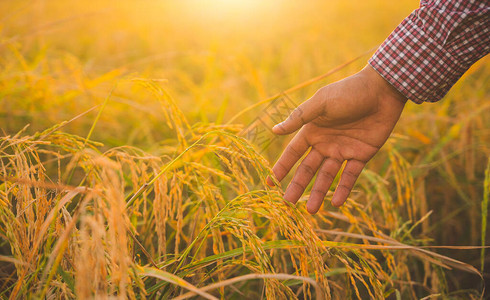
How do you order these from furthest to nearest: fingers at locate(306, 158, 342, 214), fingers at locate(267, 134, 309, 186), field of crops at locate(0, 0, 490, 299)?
fingers at locate(267, 134, 309, 186) < fingers at locate(306, 158, 342, 214) < field of crops at locate(0, 0, 490, 299)

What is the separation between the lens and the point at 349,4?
7082mm

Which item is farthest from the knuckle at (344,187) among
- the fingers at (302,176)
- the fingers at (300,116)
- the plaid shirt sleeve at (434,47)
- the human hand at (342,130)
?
the plaid shirt sleeve at (434,47)

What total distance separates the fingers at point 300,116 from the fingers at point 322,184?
0.22 metres

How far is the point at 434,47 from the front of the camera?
1261 millimetres

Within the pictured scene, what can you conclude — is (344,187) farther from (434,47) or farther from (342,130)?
(434,47)

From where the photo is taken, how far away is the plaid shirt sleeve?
3.79 feet

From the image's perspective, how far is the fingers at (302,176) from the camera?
1.16m

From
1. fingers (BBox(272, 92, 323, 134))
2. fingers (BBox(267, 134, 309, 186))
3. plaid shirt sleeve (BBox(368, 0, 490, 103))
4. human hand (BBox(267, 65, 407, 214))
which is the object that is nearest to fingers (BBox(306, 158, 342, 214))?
human hand (BBox(267, 65, 407, 214))

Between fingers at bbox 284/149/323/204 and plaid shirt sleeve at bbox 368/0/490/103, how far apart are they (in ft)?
1.50

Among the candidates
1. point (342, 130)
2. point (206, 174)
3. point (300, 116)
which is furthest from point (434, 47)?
point (206, 174)

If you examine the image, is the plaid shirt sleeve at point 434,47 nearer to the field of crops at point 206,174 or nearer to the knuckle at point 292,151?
the field of crops at point 206,174

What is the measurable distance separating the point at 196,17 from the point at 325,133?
559 cm

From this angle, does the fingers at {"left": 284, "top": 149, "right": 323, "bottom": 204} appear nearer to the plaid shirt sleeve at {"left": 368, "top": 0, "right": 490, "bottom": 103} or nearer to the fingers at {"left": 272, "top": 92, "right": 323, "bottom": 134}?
the fingers at {"left": 272, "top": 92, "right": 323, "bottom": 134}

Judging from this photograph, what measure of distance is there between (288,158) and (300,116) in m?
0.21
